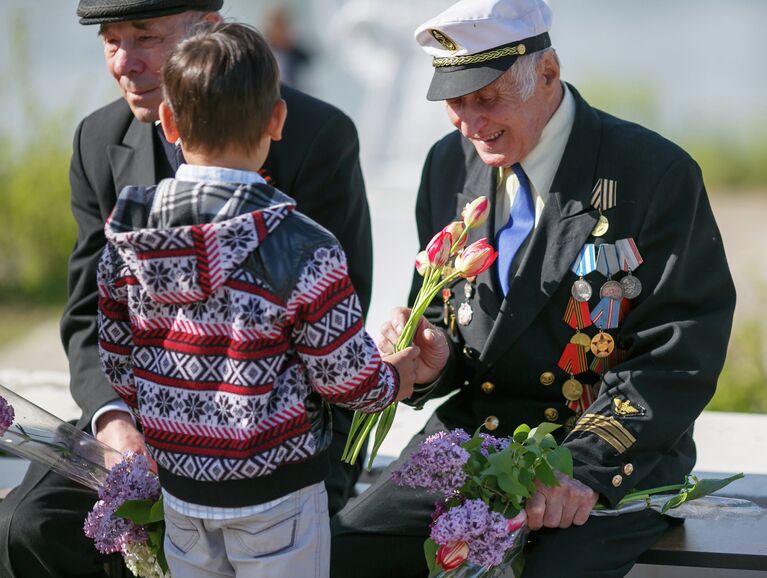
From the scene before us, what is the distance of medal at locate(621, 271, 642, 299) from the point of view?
2857mm

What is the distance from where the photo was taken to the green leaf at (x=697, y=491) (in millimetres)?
2760

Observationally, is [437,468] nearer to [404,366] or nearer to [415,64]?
[404,366]

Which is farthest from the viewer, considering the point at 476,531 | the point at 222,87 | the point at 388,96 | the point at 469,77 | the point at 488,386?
the point at 388,96

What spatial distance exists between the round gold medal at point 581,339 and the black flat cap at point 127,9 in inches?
50.8

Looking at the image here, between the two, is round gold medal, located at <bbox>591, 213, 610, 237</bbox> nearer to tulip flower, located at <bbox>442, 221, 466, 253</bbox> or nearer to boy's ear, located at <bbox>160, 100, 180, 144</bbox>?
tulip flower, located at <bbox>442, 221, 466, 253</bbox>

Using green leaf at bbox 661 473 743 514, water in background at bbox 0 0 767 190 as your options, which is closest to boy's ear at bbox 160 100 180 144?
green leaf at bbox 661 473 743 514

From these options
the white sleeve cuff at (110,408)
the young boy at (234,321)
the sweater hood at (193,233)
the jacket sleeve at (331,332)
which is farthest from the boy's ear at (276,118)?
the white sleeve cuff at (110,408)

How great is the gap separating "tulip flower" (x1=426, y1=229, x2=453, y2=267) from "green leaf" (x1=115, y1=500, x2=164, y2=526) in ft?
2.69

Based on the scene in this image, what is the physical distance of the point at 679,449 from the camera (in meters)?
2.99

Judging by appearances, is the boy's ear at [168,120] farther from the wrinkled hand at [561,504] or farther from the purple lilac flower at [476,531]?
the wrinkled hand at [561,504]

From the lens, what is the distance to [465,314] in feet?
10.0

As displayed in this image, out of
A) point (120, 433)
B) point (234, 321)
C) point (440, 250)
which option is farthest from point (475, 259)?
point (120, 433)

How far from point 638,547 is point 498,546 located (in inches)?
20.5

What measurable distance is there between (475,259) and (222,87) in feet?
2.62
